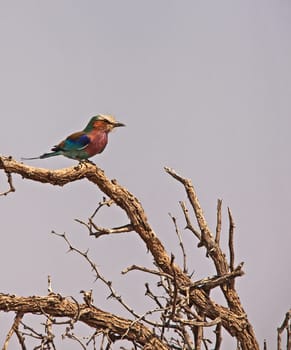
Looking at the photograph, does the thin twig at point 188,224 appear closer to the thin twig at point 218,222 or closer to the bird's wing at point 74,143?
the thin twig at point 218,222

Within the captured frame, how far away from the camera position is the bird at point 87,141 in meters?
2.18

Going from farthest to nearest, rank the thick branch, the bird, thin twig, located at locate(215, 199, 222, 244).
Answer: thin twig, located at locate(215, 199, 222, 244) < the bird < the thick branch

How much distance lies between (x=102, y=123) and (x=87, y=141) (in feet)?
0.27

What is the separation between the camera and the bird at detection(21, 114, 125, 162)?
2.18 m

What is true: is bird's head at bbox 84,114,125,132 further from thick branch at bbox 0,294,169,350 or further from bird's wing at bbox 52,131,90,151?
thick branch at bbox 0,294,169,350

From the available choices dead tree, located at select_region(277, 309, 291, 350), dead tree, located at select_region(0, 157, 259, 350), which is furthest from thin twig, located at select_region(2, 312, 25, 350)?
dead tree, located at select_region(277, 309, 291, 350)

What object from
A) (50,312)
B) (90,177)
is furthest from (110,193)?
(50,312)

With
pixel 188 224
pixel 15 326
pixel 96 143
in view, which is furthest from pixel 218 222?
pixel 15 326

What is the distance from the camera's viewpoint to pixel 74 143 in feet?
7.18

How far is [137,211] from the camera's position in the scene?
226 centimetres

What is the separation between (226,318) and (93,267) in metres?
0.41

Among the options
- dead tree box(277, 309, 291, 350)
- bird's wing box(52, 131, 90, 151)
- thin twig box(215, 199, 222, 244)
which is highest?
bird's wing box(52, 131, 90, 151)

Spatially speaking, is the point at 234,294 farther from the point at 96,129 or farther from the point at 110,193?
the point at 96,129

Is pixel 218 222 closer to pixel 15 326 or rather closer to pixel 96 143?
pixel 96 143
